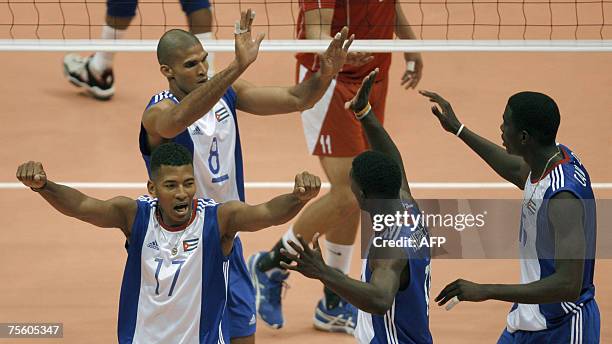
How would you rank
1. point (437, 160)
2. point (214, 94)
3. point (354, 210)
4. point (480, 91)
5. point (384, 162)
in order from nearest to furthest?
1. point (384, 162)
2. point (214, 94)
3. point (354, 210)
4. point (437, 160)
5. point (480, 91)

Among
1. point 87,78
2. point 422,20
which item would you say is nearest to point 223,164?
point 87,78

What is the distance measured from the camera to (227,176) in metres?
6.77

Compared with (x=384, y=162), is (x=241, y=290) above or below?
below

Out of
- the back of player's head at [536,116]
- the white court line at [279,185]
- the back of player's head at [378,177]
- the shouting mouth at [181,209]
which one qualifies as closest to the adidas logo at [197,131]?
the shouting mouth at [181,209]

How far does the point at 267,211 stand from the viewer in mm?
5715

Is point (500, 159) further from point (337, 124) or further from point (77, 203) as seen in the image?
point (77, 203)

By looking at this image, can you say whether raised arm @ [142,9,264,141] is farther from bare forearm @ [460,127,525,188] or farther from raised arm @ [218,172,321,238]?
bare forearm @ [460,127,525,188]

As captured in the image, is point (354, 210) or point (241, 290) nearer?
point (241, 290)

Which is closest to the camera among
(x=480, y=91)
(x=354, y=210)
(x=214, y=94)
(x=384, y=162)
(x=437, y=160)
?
(x=384, y=162)

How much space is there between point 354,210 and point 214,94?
2.47m

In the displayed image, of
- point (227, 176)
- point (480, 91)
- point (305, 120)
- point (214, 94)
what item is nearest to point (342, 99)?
point (305, 120)

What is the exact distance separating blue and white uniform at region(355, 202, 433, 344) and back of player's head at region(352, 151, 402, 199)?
191 mm

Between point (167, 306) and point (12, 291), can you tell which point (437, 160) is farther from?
point (167, 306)

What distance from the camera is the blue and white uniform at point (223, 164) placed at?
6.67 m
